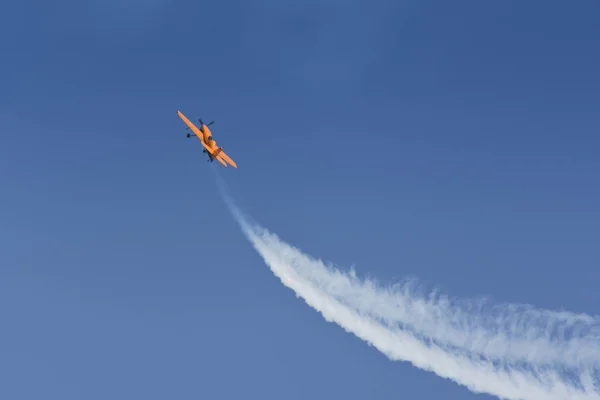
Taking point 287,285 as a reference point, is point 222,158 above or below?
above

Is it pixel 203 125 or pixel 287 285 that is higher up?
pixel 203 125

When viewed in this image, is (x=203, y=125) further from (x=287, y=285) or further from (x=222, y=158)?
(x=287, y=285)

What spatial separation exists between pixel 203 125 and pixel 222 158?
24.4 ft

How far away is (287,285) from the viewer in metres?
102

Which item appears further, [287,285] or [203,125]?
[203,125]

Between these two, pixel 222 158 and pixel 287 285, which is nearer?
pixel 287 285

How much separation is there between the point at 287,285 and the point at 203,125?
26053 millimetres

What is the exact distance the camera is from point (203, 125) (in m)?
110

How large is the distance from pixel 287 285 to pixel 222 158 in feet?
78.5

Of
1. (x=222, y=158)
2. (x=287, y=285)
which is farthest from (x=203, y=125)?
(x=287, y=285)

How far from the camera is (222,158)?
115m
